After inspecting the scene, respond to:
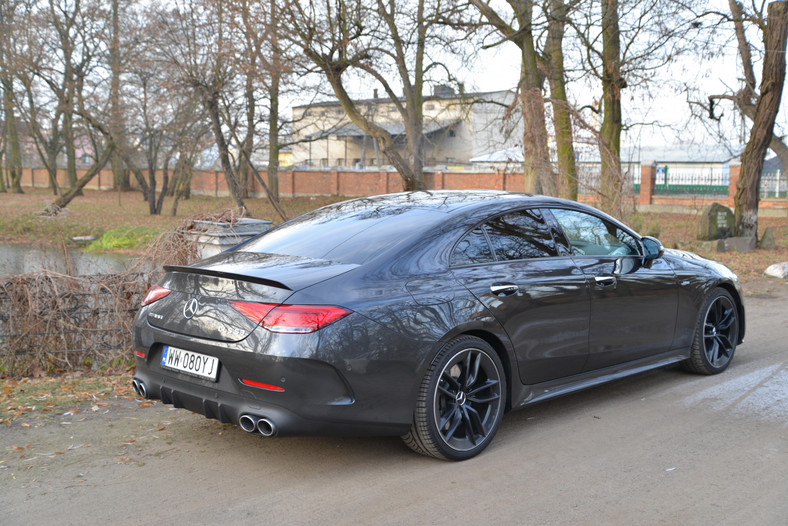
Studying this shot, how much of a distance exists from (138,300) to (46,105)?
34283 mm


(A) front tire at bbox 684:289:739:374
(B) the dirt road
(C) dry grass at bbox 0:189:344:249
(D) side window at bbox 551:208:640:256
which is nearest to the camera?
(B) the dirt road

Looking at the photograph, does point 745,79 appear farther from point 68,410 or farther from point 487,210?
point 68,410

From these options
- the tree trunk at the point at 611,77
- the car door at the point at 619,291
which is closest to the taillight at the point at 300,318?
the car door at the point at 619,291

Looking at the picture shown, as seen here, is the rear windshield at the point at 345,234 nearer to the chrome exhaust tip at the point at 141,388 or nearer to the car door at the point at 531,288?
the car door at the point at 531,288

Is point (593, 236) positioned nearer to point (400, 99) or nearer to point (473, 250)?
point (473, 250)

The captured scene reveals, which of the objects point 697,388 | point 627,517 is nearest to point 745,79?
point 697,388

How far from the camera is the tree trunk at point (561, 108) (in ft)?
48.4

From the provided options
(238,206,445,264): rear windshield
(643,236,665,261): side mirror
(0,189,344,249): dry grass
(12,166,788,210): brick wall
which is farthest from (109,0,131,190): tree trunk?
(643,236,665,261): side mirror

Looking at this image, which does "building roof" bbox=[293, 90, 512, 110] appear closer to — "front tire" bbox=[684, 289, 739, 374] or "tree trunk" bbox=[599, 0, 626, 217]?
"tree trunk" bbox=[599, 0, 626, 217]

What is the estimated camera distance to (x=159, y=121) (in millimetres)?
30156

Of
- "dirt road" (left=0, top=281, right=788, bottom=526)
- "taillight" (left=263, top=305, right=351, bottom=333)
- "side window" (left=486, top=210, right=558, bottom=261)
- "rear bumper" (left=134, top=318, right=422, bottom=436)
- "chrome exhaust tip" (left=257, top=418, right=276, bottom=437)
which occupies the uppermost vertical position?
"side window" (left=486, top=210, right=558, bottom=261)

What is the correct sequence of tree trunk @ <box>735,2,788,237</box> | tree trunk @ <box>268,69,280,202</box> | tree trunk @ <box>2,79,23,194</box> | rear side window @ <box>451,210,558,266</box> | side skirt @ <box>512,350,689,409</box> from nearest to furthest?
rear side window @ <box>451,210,558,266</box> → side skirt @ <box>512,350,689,409</box> → tree trunk @ <box>735,2,788,237</box> → tree trunk @ <box>268,69,280,202</box> → tree trunk @ <box>2,79,23,194</box>

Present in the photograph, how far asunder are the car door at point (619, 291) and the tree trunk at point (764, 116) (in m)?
13.7

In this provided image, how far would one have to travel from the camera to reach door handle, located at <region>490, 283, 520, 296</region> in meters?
4.47
